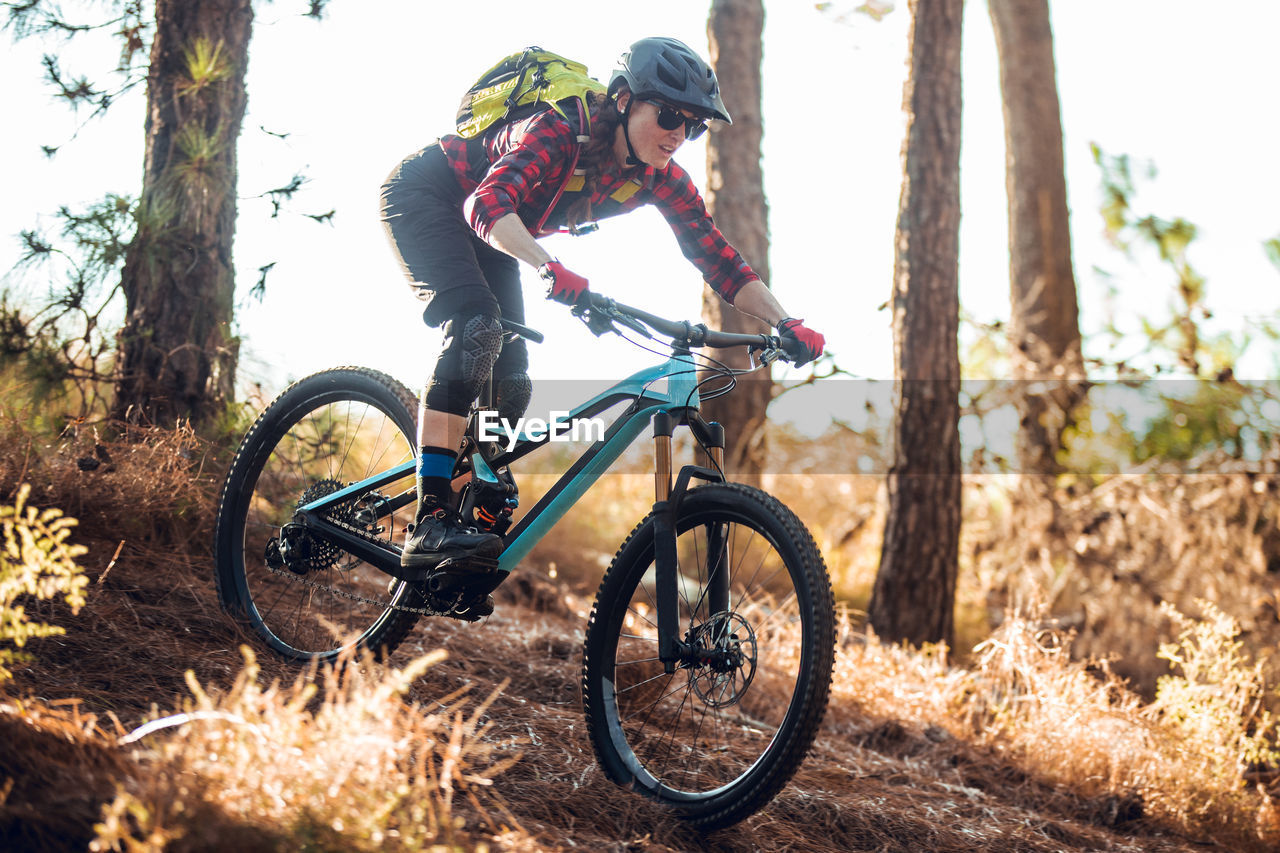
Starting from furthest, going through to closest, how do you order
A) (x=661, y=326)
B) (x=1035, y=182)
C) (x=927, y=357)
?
(x=1035, y=182) < (x=927, y=357) < (x=661, y=326)

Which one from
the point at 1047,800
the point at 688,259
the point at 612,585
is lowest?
the point at 1047,800

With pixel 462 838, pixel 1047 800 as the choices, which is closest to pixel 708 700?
pixel 462 838

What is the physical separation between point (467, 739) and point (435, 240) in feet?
4.93

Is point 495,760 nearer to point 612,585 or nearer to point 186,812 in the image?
point 612,585

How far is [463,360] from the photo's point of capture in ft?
9.28

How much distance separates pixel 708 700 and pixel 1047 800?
206 cm

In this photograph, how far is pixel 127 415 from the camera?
4168 millimetres

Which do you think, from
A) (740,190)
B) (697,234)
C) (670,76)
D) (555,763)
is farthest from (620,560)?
(740,190)

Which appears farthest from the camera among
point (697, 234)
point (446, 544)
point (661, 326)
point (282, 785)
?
point (697, 234)

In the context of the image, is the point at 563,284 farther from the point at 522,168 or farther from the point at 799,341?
the point at 799,341

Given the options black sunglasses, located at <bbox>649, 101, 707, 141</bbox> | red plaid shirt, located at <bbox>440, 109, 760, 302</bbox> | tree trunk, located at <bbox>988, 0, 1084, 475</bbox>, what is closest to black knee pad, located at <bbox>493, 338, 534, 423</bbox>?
red plaid shirt, located at <bbox>440, 109, 760, 302</bbox>

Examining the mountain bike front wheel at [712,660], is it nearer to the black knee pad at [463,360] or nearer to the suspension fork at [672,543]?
the suspension fork at [672,543]

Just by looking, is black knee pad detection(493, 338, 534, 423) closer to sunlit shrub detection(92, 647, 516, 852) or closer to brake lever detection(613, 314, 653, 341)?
brake lever detection(613, 314, 653, 341)

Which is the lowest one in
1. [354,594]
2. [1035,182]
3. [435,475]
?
[354,594]
